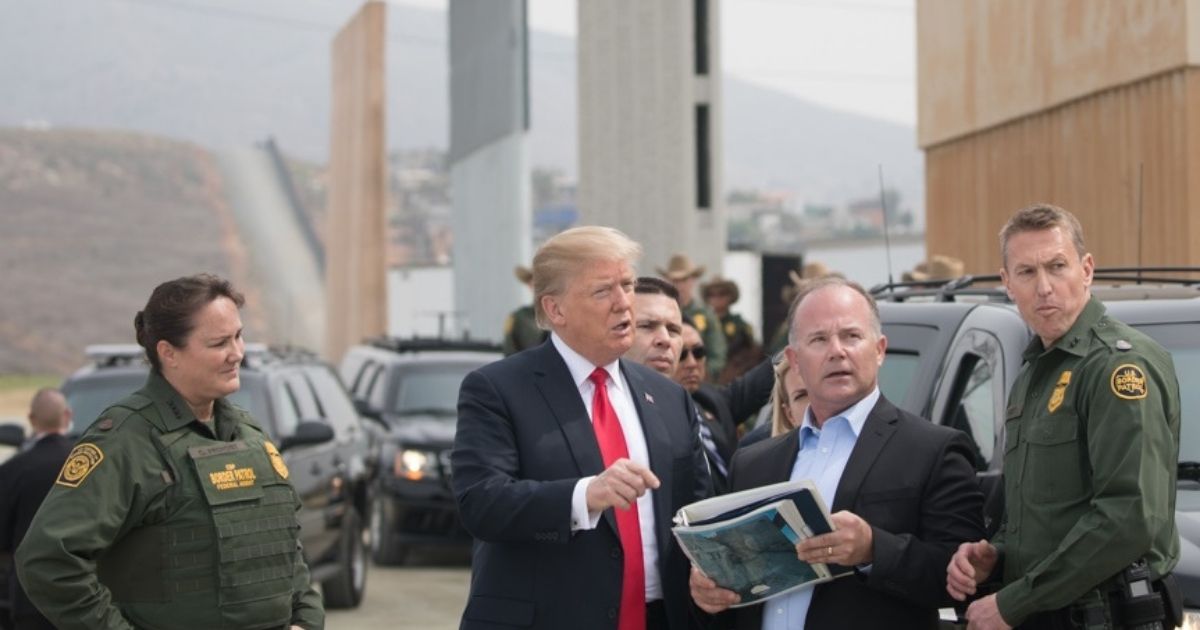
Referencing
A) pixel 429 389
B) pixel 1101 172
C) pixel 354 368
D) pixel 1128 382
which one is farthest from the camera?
pixel 354 368

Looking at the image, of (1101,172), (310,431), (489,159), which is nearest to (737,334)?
(1101,172)

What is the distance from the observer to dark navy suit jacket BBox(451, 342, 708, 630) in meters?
5.06

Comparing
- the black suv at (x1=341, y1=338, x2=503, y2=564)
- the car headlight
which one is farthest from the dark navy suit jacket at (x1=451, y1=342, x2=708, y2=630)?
the car headlight

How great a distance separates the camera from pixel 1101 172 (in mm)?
14031

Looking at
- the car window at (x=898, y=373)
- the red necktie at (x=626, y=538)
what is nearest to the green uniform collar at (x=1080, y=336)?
the red necktie at (x=626, y=538)

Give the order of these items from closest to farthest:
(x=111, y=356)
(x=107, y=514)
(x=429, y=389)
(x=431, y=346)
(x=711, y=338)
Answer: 1. (x=107, y=514)
2. (x=711, y=338)
3. (x=111, y=356)
4. (x=429, y=389)
5. (x=431, y=346)

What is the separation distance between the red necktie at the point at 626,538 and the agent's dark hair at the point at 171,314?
1152 millimetres

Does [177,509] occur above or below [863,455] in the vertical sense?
below

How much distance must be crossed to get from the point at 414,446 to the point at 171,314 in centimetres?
1139

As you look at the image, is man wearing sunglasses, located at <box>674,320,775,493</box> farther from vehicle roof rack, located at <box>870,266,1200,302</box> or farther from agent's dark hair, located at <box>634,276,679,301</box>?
vehicle roof rack, located at <box>870,266,1200,302</box>

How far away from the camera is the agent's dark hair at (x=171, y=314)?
5.44 m

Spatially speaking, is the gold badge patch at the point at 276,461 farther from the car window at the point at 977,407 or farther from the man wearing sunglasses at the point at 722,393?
the car window at the point at 977,407

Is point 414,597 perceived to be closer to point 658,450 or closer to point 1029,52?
point 1029,52

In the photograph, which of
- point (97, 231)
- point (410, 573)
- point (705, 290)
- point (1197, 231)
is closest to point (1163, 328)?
point (1197, 231)
